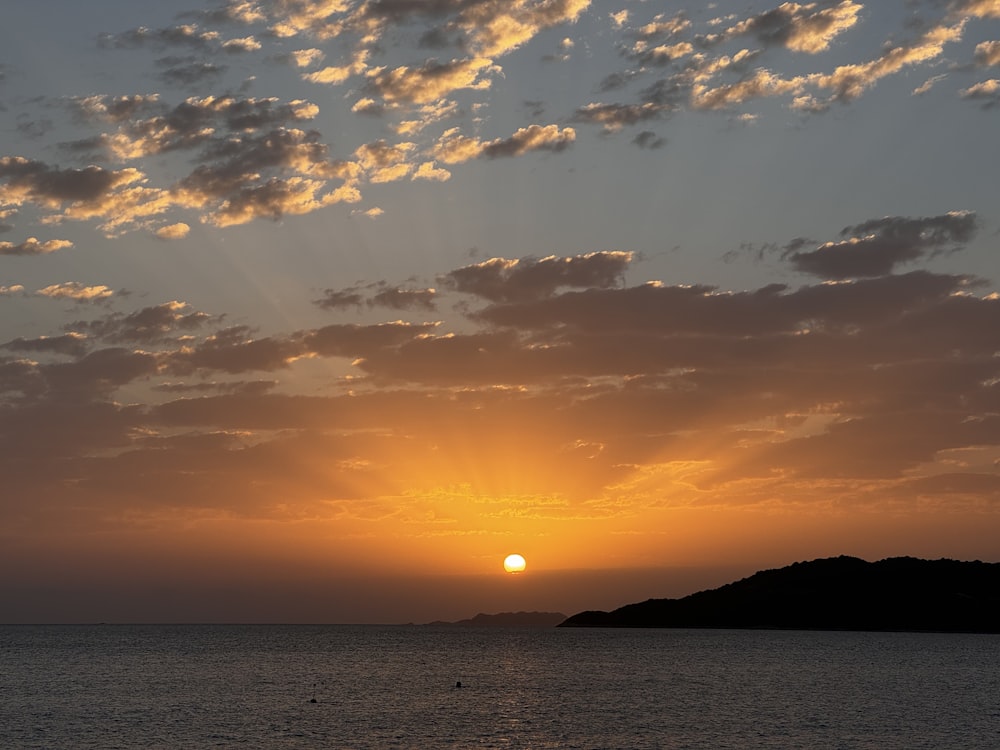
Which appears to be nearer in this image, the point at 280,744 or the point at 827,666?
the point at 280,744

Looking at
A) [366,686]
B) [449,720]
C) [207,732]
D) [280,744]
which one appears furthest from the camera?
[366,686]

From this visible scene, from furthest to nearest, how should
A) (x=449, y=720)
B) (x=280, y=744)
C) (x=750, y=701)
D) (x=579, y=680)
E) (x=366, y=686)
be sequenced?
(x=579, y=680), (x=366, y=686), (x=750, y=701), (x=449, y=720), (x=280, y=744)

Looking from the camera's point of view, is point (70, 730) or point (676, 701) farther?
point (676, 701)

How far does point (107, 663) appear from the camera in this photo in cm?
19988

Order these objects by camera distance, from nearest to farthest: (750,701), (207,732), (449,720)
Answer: (207,732)
(449,720)
(750,701)

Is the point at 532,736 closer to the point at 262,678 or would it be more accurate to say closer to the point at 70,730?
the point at 70,730

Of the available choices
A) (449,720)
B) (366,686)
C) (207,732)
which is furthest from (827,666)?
(207,732)

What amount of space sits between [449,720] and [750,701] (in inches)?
1523

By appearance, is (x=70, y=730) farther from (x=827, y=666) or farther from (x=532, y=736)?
(x=827, y=666)

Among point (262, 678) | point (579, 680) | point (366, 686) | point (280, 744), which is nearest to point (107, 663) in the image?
point (262, 678)

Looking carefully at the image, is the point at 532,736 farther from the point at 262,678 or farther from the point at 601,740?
the point at 262,678

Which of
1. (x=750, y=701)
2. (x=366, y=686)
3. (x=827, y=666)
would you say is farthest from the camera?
(x=827, y=666)

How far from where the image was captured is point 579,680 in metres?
157

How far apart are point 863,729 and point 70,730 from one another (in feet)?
235
